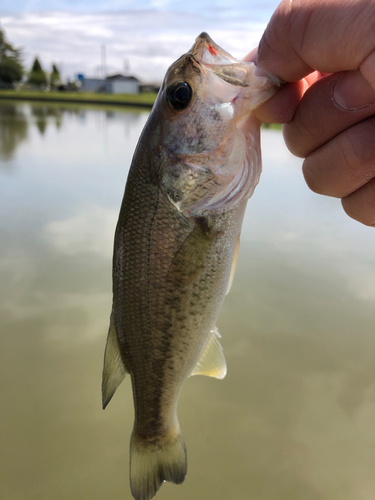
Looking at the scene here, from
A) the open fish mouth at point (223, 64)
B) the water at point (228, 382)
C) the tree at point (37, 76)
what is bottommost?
the water at point (228, 382)

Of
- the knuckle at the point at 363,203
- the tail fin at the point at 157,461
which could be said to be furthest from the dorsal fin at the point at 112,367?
the knuckle at the point at 363,203

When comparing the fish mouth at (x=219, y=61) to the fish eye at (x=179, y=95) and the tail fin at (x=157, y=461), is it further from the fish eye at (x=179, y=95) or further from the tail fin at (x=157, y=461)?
the tail fin at (x=157, y=461)

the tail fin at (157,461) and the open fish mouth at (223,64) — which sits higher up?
the open fish mouth at (223,64)

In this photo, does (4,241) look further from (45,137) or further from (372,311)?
(45,137)

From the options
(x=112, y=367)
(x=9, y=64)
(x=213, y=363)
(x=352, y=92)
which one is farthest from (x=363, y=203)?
(x=9, y=64)

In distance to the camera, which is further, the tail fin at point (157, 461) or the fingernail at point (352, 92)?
the tail fin at point (157, 461)

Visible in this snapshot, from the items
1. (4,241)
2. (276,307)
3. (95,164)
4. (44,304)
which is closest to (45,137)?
(95,164)
